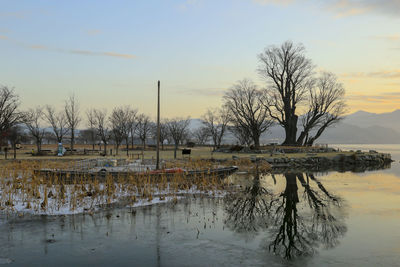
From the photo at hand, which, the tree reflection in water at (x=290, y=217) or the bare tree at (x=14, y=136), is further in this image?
the bare tree at (x=14, y=136)

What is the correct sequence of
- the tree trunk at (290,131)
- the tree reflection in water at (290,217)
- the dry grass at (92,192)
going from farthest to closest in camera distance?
the tree trunk at (290,131)
the dry grass at (92,192)
the tree reflection in water at (290,217)

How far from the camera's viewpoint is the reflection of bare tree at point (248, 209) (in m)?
12.8

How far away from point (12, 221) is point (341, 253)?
1137 centimetres

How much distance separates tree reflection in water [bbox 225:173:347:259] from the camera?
10555mm

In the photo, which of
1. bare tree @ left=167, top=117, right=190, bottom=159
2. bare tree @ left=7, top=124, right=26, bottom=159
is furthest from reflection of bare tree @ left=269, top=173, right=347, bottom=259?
bare tree @ left=167, top=117, right=190, bottom=159

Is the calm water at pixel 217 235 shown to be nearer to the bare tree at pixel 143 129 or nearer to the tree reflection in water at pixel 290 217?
the tree reflection in water at pixel 290 217

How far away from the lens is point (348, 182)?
26.6 m

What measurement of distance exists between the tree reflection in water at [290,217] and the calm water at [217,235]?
0.03m

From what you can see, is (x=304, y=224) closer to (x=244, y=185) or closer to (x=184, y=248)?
(x=184, y=248)

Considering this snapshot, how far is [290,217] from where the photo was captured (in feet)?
46.6

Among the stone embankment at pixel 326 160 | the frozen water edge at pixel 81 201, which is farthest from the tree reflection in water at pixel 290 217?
the stone embankment at pixel 326 160

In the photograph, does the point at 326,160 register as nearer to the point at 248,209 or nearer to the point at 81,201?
the point at 248,209

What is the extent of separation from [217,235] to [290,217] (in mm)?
4177

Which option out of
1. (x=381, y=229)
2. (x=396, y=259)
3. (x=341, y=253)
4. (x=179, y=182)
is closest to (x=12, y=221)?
(x=179, y=182)
